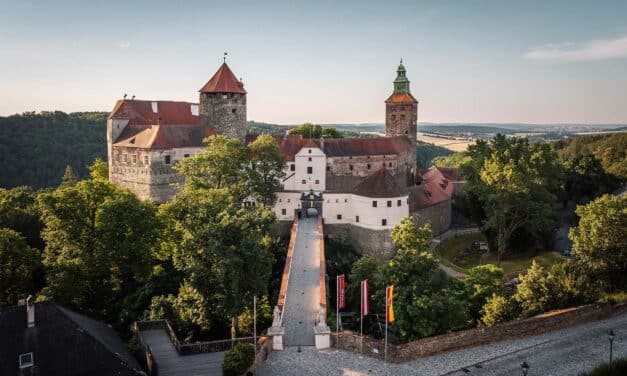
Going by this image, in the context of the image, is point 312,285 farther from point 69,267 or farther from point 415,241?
point 69,267

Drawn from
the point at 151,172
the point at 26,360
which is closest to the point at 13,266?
the point at 26,360

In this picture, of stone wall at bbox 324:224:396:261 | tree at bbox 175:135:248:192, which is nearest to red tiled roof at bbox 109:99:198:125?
tree at bbox 175:135:248:192

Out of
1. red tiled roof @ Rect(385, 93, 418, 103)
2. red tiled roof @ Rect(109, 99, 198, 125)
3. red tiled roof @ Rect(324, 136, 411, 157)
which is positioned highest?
red tiled roof @ Rect(385, 93, 418, 103)

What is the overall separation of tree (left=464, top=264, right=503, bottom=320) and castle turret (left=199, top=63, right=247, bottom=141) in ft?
92.1

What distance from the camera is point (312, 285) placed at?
2675 cm

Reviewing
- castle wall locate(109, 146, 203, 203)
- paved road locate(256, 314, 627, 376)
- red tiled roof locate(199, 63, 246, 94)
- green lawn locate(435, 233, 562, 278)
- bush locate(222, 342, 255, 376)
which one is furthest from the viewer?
red tiled roof locate(199, 63, 246, 94)

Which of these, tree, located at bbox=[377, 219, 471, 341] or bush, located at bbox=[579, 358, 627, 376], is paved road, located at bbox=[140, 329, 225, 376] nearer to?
tree, located at bbox=[377, 219, 471, 341]

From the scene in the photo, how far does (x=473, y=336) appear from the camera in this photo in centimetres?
2128

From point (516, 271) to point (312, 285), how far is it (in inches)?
769

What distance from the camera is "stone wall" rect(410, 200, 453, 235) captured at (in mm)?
46769

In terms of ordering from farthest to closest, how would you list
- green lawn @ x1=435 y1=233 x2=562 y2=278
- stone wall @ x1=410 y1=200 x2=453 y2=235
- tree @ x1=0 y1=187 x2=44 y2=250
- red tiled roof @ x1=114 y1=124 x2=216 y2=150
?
stone wall @ x1=410 y1=200 x2=453 y2=235 → red tiled roof @ x1=114 y1=124 x2=216 y2=150 → tree @ x1=0 y1=187 x2=44 y2=250 → green lawn @ x1=435 y1=233 x2=562 y2=278

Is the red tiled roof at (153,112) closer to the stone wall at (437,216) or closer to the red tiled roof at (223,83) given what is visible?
the red tiled roof at (223,83)

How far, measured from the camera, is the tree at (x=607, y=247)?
26.6m

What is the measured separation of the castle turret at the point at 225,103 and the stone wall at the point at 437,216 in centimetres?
1746
